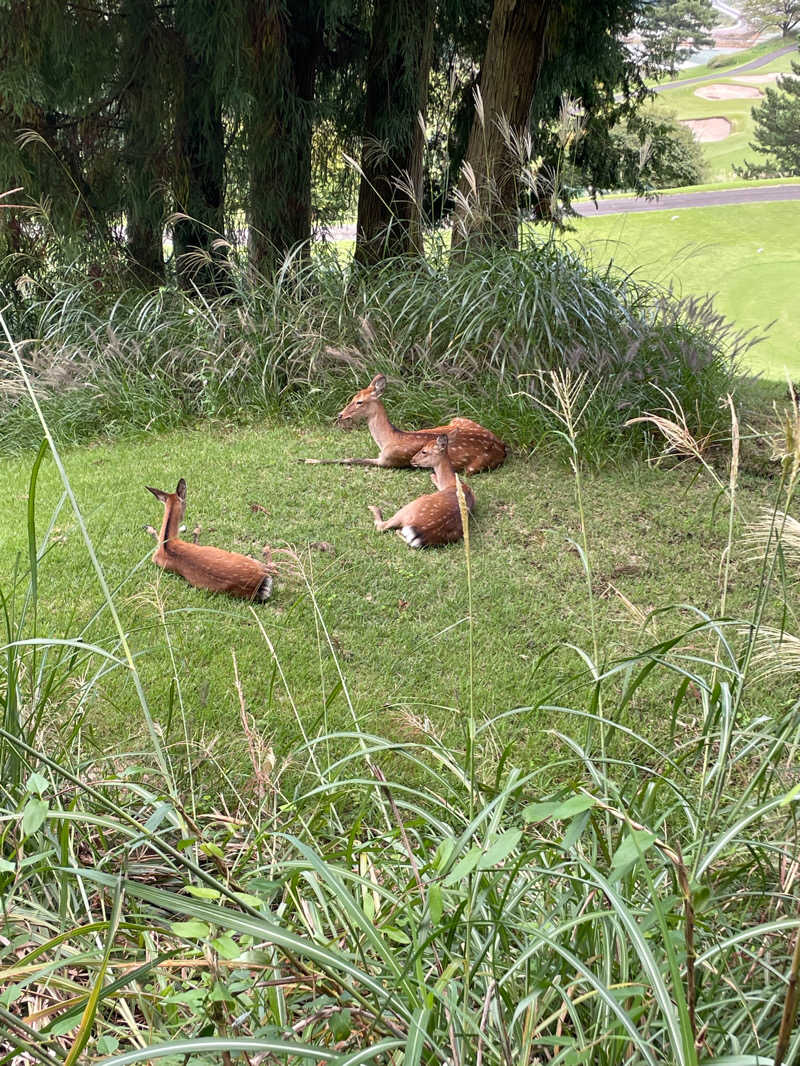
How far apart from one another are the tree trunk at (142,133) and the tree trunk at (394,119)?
1.88 m

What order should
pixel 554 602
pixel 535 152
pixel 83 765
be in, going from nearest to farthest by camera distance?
1. pixel 83 765
2. pixel 554 602
3. pixel 535 152

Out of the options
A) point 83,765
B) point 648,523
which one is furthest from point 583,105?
point 83,765

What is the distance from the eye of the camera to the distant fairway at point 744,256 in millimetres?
13711

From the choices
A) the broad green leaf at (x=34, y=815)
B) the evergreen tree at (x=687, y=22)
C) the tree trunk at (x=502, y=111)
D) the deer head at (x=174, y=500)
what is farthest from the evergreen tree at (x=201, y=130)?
the evergreen tree at (x=687, y=22)

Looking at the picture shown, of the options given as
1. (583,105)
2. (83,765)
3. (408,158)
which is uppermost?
(583,105)

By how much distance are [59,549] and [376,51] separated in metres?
6.00

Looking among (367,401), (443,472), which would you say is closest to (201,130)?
(367,401)

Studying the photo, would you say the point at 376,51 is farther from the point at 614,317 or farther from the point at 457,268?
the point at 614,317

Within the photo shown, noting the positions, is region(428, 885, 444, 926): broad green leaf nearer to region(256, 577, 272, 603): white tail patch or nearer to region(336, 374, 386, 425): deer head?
region(256, 577, 272, 603): white tail patch

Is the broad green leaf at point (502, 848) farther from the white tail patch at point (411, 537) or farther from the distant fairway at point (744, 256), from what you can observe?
the distant fairway at point (744, 256)

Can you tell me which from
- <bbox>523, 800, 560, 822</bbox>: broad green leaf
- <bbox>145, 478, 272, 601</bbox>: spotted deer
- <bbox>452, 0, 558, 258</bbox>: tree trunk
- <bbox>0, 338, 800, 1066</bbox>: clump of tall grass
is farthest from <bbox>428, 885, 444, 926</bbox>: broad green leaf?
<bbox>452, 0, 558, 258</bbox>: tree trunk

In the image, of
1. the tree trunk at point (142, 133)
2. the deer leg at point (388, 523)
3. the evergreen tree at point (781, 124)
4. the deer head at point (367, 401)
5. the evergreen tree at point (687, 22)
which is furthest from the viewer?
the evergreen tree at point (781, 124)

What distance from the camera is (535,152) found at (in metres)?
9.52

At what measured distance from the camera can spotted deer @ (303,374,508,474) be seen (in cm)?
495
